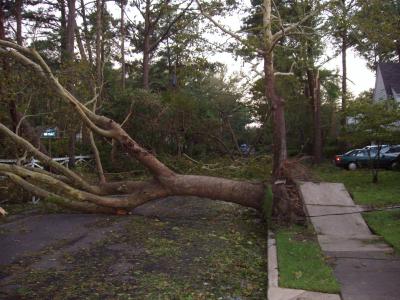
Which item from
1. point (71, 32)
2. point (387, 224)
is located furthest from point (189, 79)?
point (387, 224)

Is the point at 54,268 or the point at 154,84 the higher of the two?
the point at 154,84

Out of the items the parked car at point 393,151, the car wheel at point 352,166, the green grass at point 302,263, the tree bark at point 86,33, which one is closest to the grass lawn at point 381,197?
the green grass at point 302,263

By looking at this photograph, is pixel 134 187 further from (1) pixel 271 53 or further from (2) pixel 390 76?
(2) pixel 390 76

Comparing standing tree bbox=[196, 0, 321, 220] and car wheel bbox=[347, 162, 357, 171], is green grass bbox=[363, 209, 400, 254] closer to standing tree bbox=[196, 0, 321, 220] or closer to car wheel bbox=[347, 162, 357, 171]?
standing tree bbox=[196, 0, 321, 220]

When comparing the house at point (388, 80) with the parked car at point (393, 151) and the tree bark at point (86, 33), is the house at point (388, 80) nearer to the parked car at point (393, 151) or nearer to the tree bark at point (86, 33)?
the parked car at point (393, 151)

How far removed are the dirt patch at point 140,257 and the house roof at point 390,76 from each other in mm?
27880

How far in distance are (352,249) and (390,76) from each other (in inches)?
1293

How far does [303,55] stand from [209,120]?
5530 mm

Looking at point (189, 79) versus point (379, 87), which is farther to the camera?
point (379, 87)

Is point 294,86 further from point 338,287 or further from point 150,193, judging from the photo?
point 338,287

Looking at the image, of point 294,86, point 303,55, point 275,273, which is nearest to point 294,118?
point 294,86

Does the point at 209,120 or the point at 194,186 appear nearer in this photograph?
the point at 194,186

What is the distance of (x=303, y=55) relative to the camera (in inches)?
682

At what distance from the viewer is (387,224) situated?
407 inches
